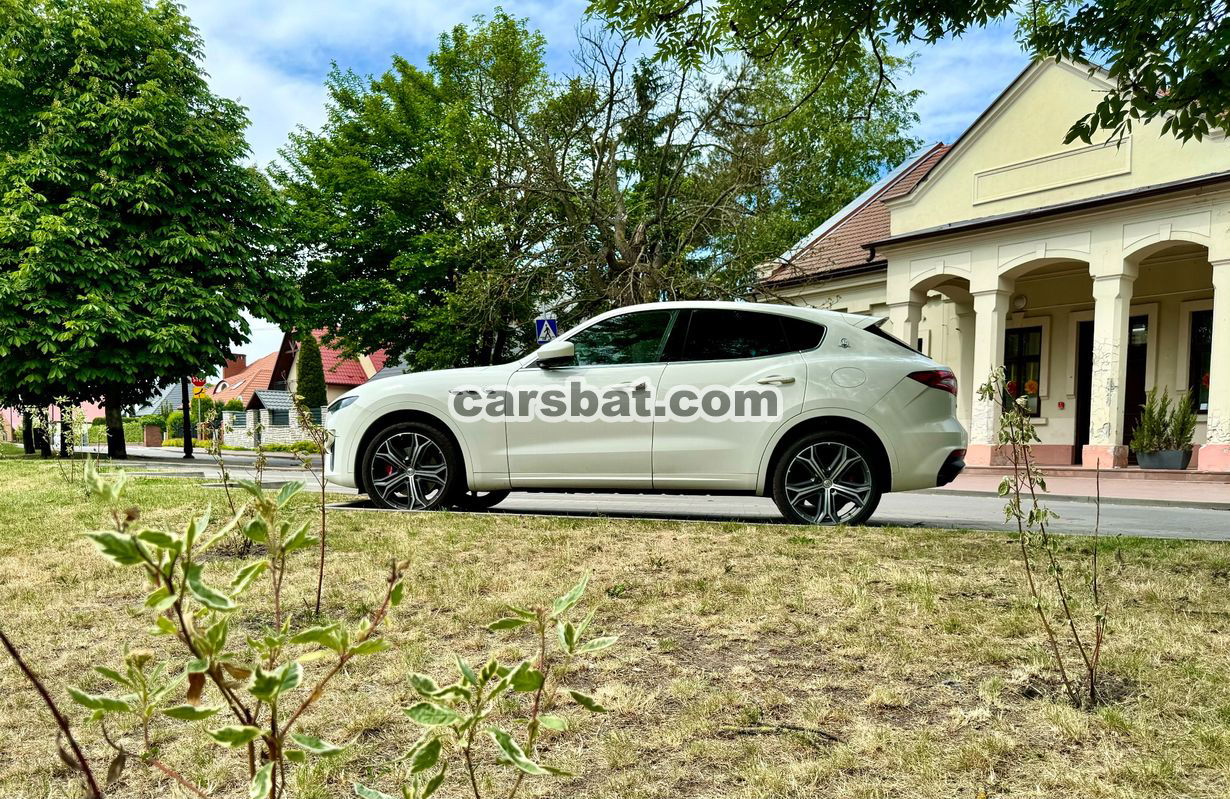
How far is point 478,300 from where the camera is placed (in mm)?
18078

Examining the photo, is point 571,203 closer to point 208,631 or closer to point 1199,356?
point 1199,356

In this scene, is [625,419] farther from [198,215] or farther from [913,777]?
[198,215]

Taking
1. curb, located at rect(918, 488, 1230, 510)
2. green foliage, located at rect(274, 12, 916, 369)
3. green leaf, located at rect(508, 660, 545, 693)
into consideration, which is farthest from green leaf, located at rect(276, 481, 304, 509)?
green foliage, located at rect(274, 12, 916, 369)

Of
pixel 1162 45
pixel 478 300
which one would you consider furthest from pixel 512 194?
pixel 1162 45

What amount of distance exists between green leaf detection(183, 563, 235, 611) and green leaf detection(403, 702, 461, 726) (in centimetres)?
25

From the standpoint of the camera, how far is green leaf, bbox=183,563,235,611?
2.83 feet

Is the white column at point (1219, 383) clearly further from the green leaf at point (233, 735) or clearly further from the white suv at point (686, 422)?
the green leaf at point (233, 735)

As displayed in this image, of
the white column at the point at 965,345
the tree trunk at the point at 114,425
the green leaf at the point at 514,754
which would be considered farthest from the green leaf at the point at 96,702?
the tree trunk at the point at 114,425

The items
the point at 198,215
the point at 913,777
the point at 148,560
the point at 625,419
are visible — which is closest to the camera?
the point at 148,560

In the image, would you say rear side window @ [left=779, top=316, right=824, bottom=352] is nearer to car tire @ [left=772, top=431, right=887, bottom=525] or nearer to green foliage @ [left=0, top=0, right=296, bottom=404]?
car tire @ [left=772, top=431, right=887, bottom=525]

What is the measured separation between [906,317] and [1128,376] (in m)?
4.68

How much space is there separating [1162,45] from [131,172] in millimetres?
20892

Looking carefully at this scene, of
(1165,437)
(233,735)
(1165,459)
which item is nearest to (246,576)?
(233,735)

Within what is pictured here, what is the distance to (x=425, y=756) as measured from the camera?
1021 millimetres
